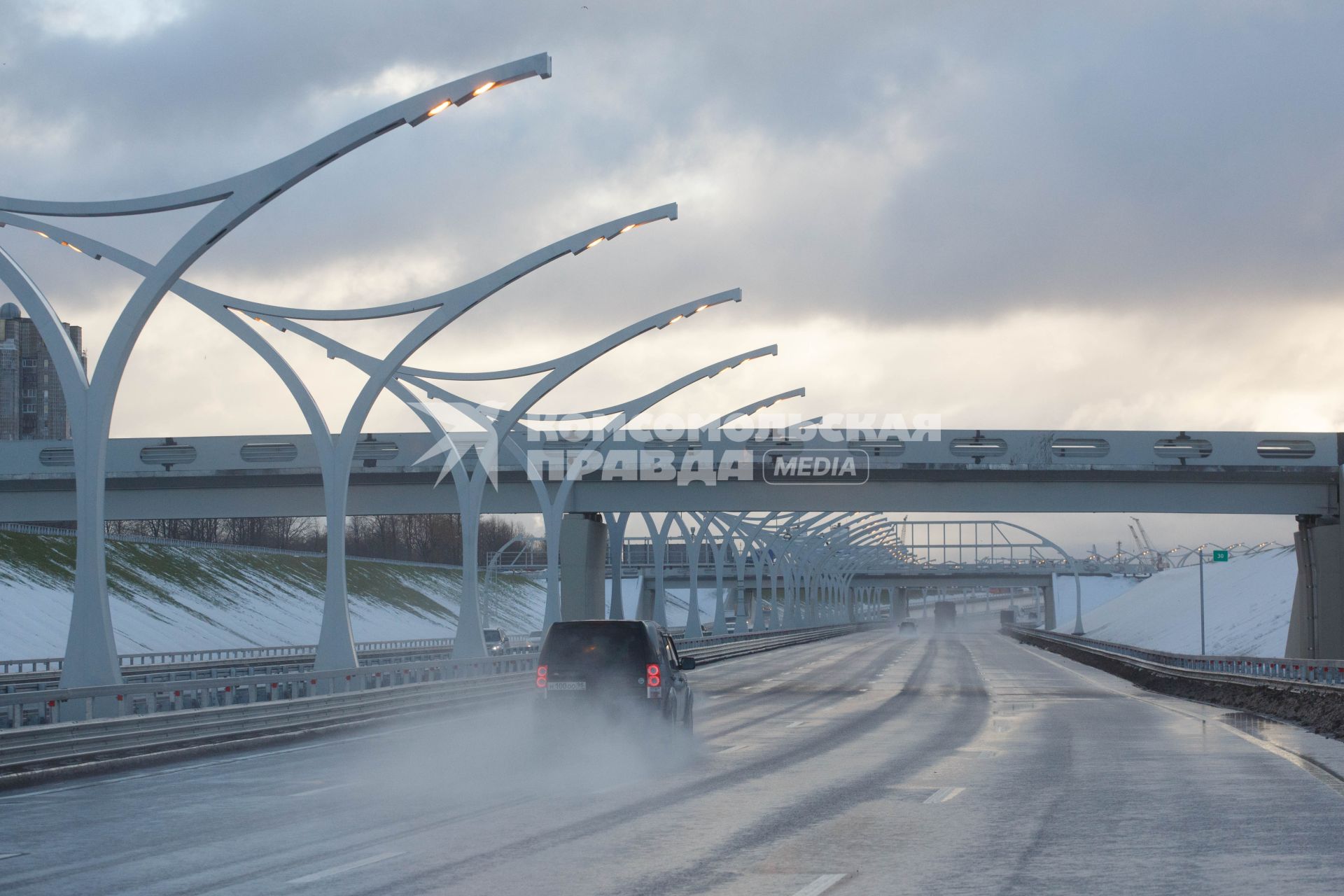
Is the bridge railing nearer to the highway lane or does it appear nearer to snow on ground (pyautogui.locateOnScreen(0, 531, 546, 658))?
the highway lane

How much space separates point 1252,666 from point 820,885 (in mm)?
35233

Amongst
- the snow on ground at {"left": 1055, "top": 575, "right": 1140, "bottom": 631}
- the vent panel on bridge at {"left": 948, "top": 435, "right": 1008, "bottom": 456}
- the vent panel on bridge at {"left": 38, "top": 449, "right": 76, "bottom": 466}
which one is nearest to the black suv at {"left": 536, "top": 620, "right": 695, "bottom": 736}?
the vent panel on bridge at {"left": 948, "top": 435, "right": 1008, "bottom": 456}

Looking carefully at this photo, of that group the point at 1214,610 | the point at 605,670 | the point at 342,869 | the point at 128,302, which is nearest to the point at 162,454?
the point at 128,302

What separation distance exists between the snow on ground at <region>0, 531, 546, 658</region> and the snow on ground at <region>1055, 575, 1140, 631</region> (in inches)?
2909

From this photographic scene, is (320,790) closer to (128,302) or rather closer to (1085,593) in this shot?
(128,302)

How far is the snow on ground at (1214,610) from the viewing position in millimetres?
93938

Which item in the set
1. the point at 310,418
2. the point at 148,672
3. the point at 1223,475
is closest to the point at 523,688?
the point at 310,418

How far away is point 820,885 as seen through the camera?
9820 millimetres

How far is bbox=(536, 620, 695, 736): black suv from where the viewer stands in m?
19.6

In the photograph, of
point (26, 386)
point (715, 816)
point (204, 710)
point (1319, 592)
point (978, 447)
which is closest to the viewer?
point (715, 816)

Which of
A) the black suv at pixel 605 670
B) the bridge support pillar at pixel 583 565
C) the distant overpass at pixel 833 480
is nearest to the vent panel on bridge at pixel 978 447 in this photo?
the distant overpass at pixel 833 480

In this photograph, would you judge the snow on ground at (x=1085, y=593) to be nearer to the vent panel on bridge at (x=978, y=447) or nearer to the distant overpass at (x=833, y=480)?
the distant overpass at (x=833, y=480)

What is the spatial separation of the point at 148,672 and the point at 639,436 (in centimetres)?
1695

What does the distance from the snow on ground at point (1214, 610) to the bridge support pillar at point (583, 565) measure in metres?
37.6
